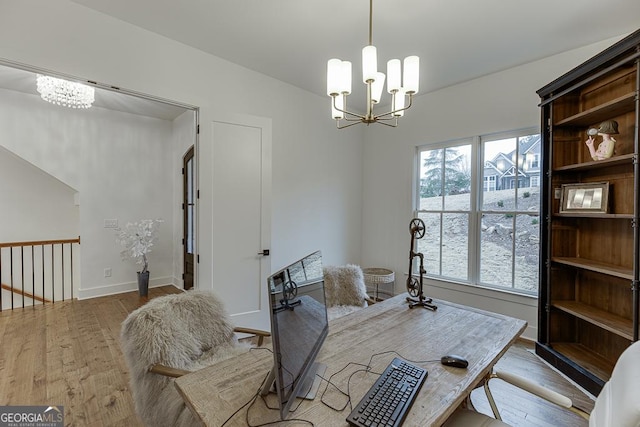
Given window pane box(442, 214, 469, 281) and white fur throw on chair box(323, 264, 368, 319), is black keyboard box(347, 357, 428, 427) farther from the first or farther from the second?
window pane box(442, 214, 469, 281)

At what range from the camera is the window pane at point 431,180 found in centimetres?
380

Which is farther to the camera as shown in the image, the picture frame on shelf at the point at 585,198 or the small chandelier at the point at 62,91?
the small chandelier at the point at 62,91

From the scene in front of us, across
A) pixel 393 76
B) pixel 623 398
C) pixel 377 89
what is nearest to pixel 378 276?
pixel 377 89

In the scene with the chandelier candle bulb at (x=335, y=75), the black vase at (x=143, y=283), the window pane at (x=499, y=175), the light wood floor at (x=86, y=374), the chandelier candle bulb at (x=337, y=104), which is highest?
the chandelier candle bulb at (x=335, y=75)

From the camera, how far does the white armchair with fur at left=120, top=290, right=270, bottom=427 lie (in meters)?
1.54

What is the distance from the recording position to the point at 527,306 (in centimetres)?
303

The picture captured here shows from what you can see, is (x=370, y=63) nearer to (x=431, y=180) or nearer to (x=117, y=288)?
(x=431, y=180)

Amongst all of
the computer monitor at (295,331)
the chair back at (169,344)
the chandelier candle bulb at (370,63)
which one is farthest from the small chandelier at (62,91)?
the computer monitor at (295,331)

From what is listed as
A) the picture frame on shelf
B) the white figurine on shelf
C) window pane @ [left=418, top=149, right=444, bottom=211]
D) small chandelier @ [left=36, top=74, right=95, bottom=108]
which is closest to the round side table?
window pane @ [left=418, top=149, right=444, bottom=211]

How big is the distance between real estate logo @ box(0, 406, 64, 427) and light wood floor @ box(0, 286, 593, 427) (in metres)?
0.07

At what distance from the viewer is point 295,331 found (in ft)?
3.53

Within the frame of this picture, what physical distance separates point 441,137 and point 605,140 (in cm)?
161

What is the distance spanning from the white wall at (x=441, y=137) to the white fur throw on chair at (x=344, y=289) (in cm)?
140

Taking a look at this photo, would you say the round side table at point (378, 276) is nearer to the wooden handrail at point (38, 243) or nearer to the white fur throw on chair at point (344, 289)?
the white fur throw on chair at point (344, 289)
